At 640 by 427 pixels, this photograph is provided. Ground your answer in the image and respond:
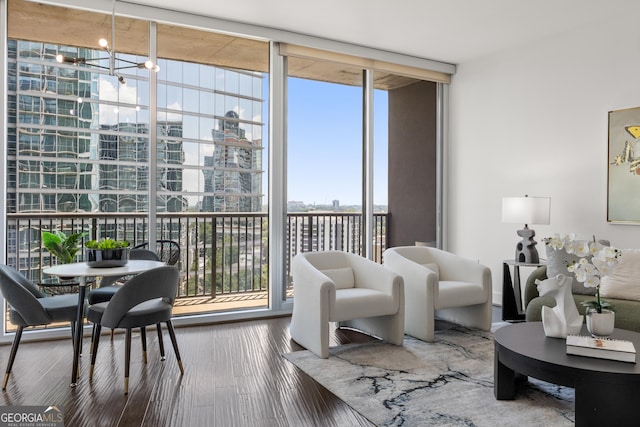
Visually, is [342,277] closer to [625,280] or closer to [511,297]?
[511,297]

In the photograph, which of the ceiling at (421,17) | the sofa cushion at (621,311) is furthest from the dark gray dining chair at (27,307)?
the sofa cushion at (621,311)

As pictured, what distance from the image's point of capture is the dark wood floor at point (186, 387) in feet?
7.99

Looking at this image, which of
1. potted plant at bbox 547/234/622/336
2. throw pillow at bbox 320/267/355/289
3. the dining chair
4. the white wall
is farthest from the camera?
the dining chair

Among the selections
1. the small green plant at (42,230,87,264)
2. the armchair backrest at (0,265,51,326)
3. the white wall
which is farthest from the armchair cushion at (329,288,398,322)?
the white wall

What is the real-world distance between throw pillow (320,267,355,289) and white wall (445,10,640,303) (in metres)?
2.14

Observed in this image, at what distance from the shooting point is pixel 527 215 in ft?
14.5

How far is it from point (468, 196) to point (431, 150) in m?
0.75

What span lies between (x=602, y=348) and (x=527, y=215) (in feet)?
7.19

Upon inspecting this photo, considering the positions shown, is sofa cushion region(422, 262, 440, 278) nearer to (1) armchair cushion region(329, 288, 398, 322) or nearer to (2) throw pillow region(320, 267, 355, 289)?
(2) throw pillow region(320, 267, 355, 289)

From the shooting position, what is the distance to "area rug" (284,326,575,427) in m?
2.43

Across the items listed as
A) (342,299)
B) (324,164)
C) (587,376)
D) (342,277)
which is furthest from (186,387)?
(324,164)

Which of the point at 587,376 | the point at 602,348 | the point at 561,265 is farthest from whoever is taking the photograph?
the point at 561,265

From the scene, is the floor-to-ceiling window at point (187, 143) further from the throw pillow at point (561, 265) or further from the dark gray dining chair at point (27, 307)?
the throw pillow at point (561, 265)

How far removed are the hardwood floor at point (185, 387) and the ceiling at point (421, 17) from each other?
2904 millimetres
